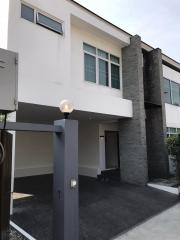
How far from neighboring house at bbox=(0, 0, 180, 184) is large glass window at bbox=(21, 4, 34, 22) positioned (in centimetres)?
4

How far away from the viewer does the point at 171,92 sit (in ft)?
52.2

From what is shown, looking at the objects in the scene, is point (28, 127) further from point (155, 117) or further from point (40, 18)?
point (155, 117)

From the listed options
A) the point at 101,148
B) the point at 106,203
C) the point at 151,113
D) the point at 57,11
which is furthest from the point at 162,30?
the point at 106,203

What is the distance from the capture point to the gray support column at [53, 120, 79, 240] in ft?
11.4

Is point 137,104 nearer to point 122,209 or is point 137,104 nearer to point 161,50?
point 161,50

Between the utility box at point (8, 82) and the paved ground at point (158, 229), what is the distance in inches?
192

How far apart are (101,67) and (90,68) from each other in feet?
2.77

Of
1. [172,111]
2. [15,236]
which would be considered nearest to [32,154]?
[15,236]

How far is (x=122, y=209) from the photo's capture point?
7672mm

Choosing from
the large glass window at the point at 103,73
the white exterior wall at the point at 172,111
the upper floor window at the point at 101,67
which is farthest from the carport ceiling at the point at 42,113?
the white exterior wall at the point at 172,111

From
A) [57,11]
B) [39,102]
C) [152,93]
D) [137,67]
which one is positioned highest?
[57,11]

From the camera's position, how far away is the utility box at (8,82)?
7.47 ft

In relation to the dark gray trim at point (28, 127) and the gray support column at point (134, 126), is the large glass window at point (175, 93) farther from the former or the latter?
the dark gray trim at point (28, 127)

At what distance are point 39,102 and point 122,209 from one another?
4555 millimetres
